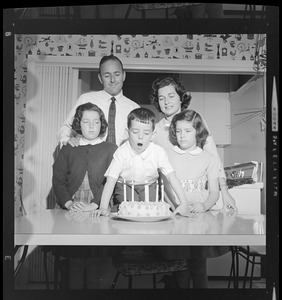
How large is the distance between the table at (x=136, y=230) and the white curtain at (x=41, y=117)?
0.25 ft

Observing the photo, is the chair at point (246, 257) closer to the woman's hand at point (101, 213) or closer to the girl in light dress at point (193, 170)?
the girl in light dress at point (193, 170)

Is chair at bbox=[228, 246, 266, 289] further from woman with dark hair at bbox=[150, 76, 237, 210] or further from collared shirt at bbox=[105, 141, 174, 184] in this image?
collared shirt at bbox=[105, 141, 174, 184]

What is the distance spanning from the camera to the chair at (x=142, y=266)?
1.87m

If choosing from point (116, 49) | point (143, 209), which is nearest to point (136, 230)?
point (143, 209)

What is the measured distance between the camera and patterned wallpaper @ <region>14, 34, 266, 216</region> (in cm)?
186

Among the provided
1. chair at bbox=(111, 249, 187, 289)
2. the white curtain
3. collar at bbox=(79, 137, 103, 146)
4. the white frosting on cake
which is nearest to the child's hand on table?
the white frosting on cake

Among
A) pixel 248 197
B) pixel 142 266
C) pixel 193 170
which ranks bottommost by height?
pixel 142 266

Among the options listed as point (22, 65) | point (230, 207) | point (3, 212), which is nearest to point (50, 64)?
point (22, 65)

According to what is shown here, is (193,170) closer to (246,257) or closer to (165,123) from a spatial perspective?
(165,123)

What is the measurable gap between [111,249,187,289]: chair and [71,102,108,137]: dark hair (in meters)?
0.51

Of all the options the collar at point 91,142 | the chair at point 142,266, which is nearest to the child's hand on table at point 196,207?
the chair at point 142,266

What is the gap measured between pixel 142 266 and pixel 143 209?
0.24 metres

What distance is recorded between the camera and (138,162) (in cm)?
188

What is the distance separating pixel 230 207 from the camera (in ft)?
6.17
